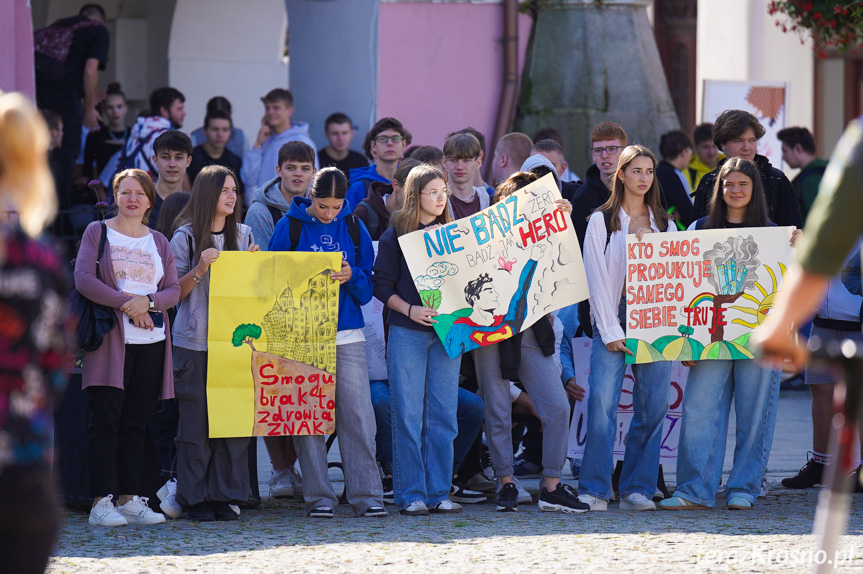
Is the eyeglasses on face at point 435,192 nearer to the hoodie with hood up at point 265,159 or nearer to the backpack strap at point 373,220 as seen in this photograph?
the backpack strap at point 373,220

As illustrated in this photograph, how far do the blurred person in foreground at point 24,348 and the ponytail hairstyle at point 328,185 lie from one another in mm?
3634

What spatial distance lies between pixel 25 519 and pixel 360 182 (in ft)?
17.9

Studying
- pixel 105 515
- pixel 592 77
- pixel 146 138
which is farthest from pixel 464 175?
pixel 592 77

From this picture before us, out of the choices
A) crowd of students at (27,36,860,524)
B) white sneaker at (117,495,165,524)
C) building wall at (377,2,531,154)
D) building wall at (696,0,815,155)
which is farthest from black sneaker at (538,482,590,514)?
building wall at (696,0,815,155)

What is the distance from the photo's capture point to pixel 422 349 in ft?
23.7

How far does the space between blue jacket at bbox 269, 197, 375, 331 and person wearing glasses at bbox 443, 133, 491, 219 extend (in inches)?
35.4

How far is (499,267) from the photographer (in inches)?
291

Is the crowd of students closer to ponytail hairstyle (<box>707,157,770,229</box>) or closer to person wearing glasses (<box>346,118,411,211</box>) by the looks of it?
ponytail hairstyle (<box>707,157,770,229</box>)

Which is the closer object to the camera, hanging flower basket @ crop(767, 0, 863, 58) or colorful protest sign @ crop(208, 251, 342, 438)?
colorful protest sign @ crop(208, 251, 342, 438)

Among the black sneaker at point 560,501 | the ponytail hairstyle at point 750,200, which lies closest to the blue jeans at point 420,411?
the black sneaker at point 560,501

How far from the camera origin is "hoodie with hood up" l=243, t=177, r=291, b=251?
7.89 metres

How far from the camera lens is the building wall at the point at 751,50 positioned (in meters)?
17.8

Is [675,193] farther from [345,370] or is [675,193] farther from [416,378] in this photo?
[345,370]

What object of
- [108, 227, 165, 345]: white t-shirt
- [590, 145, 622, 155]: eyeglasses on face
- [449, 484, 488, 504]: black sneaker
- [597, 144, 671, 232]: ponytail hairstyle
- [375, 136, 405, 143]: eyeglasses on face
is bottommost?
[449, 484, 488, 504]: black sneaker
